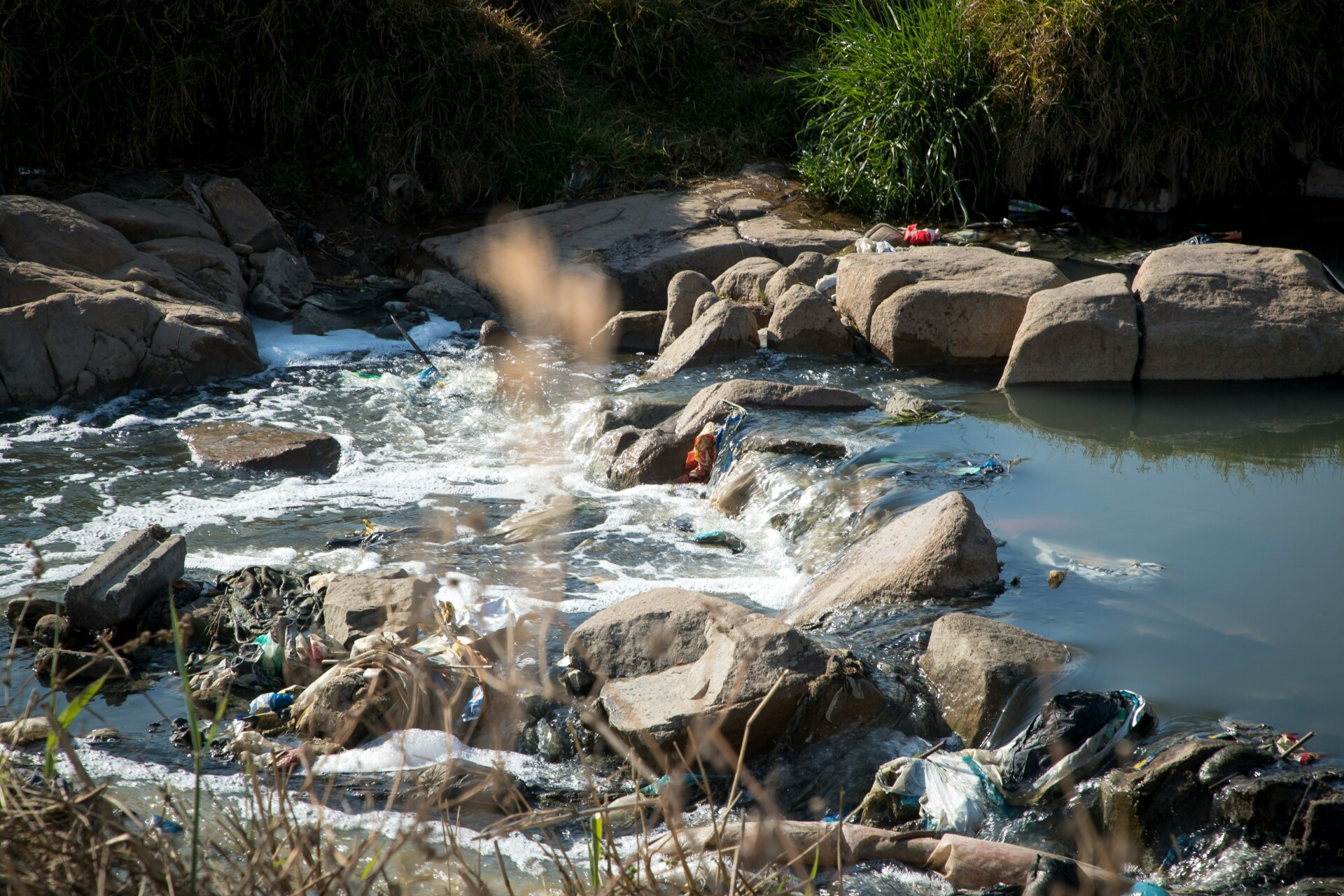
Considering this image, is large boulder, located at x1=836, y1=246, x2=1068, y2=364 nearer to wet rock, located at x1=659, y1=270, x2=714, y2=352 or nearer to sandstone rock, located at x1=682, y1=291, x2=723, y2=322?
sandstone rock, located at x1=682, y1=291, x2=723, y2=322

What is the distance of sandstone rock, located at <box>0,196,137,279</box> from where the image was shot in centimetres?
657

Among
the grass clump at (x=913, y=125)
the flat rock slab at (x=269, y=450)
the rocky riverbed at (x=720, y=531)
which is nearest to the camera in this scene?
the rocky riverbed at (x=720, y=531)

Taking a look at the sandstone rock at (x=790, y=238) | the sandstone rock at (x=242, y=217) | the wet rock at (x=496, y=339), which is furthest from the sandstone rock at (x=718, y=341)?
the sandstone rock at (x=242, y=217)

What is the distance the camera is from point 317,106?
898cm

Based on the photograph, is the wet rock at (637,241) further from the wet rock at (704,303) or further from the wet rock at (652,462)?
the wet rock at (652,462)

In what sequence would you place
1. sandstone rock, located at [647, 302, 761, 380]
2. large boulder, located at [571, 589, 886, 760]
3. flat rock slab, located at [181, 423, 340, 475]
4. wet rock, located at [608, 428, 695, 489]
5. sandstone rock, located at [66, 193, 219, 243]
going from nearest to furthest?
large boulder, located at [571, 589, 886, 760]
wet rock, located at [608, 428, 695, 489]
flat rock slab, located at [181, 423, 340, 475]
sandstone rock, located at [647, 302, 761, 380]
sandstone rock, located at [66, 193, 219, 243]

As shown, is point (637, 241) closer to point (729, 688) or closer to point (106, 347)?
point (106, 347)

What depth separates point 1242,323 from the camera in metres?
5.57

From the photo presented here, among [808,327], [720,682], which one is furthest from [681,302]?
[720,682]

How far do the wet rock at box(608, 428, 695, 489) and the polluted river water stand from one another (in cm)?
12

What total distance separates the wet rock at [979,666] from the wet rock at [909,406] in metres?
2.26

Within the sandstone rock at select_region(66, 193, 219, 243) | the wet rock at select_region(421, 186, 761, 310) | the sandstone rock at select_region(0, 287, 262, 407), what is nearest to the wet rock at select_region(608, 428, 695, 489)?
the wet rock at select_region(421, 186, 761, 310)

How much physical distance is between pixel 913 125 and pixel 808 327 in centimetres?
300

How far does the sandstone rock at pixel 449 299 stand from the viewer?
7.65 m
